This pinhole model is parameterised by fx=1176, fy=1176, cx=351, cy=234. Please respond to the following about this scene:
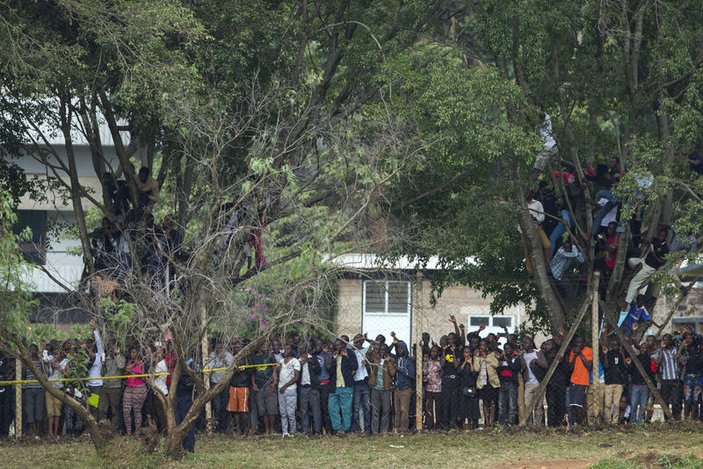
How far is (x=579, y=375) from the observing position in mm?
19000

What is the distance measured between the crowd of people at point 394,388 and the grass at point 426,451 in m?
0.59

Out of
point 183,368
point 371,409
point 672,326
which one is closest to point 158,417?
point 371,409

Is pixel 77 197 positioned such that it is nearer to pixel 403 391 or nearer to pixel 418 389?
pixel 403 391

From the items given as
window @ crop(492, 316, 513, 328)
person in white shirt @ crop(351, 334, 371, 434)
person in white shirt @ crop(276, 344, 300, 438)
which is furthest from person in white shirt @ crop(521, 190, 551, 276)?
window @ crop(492, 316, 513, 328)

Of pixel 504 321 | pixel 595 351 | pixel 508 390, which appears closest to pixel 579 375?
pixel 595 351

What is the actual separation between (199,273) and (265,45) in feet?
20.4

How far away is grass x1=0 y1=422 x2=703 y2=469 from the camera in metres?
15.0

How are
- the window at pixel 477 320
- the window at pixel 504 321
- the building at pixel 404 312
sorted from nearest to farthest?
the building at pixel 404 312
the window at pixel 504 321
the window at pixel 477 320

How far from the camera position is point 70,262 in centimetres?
3544

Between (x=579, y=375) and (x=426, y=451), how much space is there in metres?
3.44

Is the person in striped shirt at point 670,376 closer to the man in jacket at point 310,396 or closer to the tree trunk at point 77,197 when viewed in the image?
the man in jacket at point 310,396

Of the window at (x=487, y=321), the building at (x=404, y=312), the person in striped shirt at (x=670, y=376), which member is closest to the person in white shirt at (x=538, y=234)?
the person in striped shirt at (x=670, y=376)

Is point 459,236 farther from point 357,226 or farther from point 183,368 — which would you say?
point 183,368

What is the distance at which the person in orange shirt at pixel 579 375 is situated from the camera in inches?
746
